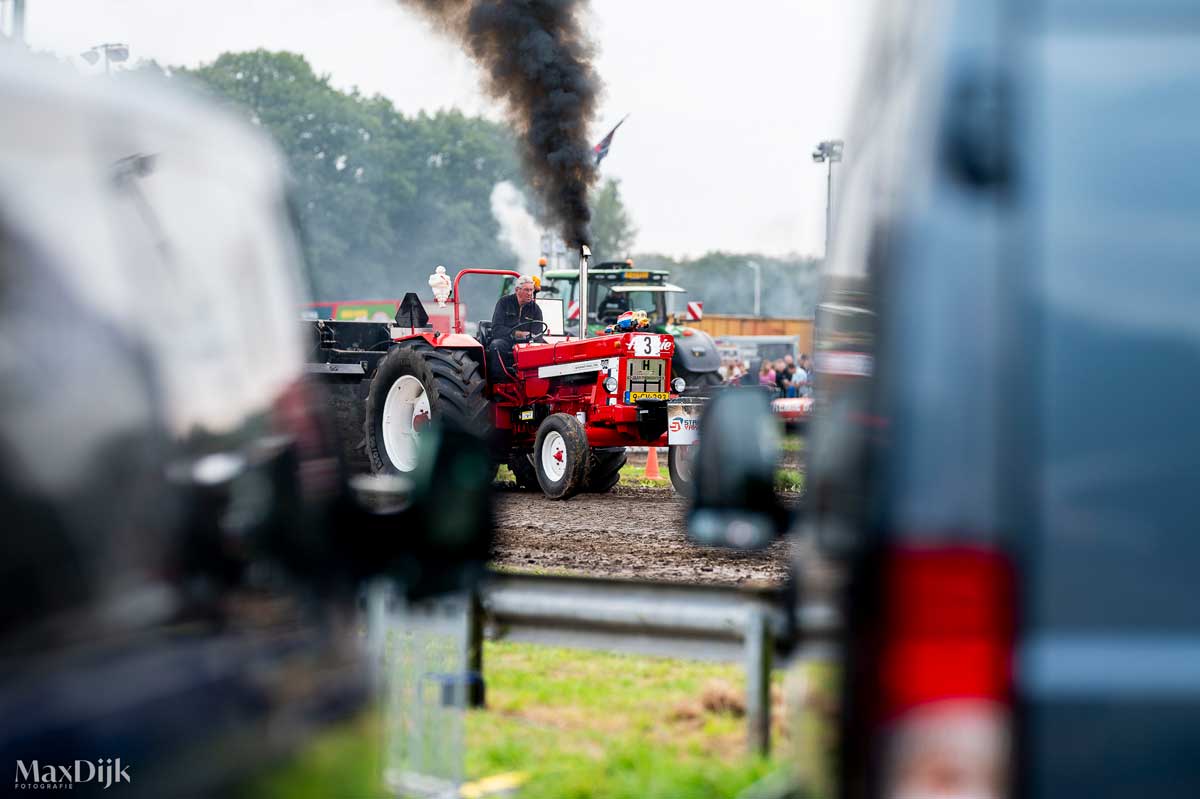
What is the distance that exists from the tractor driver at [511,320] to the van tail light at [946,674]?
12.9 metres

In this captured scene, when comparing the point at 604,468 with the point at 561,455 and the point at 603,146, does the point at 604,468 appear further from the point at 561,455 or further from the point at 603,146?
the point at 603,146

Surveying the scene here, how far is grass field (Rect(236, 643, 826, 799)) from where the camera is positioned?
175 inches

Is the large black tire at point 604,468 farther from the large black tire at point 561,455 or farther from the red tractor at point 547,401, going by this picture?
the large black tire at point 561,455

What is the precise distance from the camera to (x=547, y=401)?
Result: 1452cm

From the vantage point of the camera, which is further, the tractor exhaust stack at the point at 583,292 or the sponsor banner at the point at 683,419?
the tractor exhaust stack at the point at 583,292

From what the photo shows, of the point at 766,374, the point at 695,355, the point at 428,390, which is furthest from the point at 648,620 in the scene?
the point at 766,374

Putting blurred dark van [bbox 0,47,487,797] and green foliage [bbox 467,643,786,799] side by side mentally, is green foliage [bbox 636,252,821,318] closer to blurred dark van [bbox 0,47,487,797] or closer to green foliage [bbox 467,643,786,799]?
green foliage [bbox 467,643,786,799]

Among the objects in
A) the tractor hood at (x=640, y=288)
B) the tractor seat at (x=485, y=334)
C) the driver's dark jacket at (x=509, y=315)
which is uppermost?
the tractor hood at (x=640, y=288)

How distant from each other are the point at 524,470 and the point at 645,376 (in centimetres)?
179

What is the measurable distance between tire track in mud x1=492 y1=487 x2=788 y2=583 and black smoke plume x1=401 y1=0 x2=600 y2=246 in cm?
1018

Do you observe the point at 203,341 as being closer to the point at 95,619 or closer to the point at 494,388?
the point at 95,619

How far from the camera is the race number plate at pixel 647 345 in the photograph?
46.3 feet

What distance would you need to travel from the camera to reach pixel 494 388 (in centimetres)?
1456

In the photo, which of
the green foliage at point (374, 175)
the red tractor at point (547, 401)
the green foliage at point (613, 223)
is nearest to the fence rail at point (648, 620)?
the red tractor at point (547, 401)
